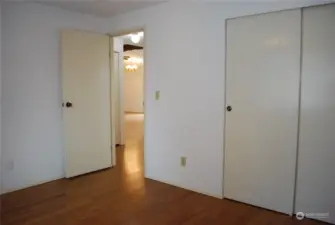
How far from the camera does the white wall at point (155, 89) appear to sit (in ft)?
10.4

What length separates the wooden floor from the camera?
103 inches

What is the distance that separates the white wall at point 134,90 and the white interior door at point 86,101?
29.6 feet

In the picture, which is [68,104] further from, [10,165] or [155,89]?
[155,89]

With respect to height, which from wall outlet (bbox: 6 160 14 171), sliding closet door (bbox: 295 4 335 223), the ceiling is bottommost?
wall outlet (bbox: 6 160 14 171)

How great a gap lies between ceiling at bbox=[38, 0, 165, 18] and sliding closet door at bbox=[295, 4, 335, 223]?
5.97 feet

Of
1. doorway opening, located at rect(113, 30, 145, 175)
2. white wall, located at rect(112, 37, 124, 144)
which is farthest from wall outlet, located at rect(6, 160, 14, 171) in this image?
white wall, located at rect(112, 37, 124, 144)

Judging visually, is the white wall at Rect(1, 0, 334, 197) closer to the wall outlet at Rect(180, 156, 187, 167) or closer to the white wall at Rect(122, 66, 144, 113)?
the wall outlet at Rect(180, 156, 187, 167)

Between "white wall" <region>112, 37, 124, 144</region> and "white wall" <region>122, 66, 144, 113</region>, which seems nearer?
"white wall" <region>112, 37, 124, 144</region>

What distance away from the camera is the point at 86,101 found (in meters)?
3.99

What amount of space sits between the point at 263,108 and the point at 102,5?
2.35 metres

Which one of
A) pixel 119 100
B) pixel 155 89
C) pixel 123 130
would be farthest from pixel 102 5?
pixel 123 130

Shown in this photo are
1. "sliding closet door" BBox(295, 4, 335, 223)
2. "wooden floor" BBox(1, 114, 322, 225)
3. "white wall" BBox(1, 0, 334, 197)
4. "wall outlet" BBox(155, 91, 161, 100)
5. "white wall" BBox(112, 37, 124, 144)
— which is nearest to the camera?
"sliding closet door" BBox(295, 4, 335, 223)

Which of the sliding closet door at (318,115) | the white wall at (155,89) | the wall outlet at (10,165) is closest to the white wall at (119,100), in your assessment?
the white wall at (155,89)

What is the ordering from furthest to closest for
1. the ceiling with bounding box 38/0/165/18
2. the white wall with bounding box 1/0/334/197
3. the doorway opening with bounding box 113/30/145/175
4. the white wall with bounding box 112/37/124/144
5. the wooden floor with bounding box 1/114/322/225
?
the white wall with bounding box 112/37/124/144 < the doorway opening with bounding box 113/30/145/175 < the ceiling with bounding box 38/0/165/18 < the white wall with bounding box 1/0/334/197 < the wooden floor with bounding box 1/114/322/225
